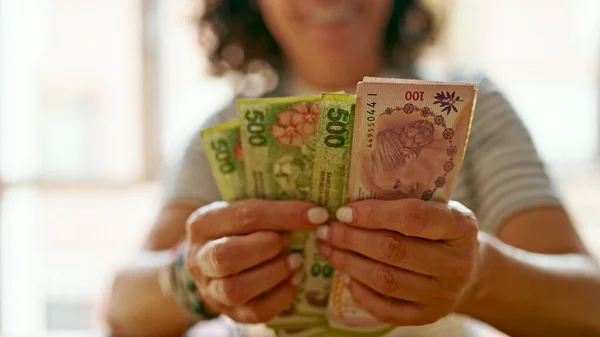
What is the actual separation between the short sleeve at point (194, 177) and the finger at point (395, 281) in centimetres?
37

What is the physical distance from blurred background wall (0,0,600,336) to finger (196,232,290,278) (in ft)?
6.88

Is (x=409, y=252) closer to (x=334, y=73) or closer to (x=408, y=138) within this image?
(x=408, y=138)

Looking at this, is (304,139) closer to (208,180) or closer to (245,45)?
(208,180)

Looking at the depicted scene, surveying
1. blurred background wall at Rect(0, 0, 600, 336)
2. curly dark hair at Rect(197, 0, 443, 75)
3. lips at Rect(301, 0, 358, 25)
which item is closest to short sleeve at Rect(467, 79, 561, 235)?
lips at Rect(301, 0, 358, 25)

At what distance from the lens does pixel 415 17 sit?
1.23m

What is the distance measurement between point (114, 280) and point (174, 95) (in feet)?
7.01

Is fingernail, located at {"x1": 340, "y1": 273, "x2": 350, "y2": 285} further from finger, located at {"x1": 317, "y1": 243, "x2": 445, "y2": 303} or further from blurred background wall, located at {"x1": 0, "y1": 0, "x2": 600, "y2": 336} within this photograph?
blurred background wall, located at {"x1": 0, "y1": 0, "x2": 600, "y2": 336}

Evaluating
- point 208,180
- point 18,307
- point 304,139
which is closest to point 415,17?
point 208,180

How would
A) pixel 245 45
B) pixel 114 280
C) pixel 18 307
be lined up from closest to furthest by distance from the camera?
1. pixel 114 280
2. pixel 245 45
3. pixel 18 307

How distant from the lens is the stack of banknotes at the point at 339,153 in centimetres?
46

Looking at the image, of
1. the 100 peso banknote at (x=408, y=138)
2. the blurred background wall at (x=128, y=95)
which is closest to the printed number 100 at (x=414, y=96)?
the 100 peso banknote at (x=408, y=138)

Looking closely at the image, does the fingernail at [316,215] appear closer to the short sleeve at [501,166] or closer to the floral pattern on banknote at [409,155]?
the floral pattern on banknote at [409,155]

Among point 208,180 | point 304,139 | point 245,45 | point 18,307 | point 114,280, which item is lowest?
point 18,307

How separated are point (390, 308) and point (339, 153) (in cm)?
16
